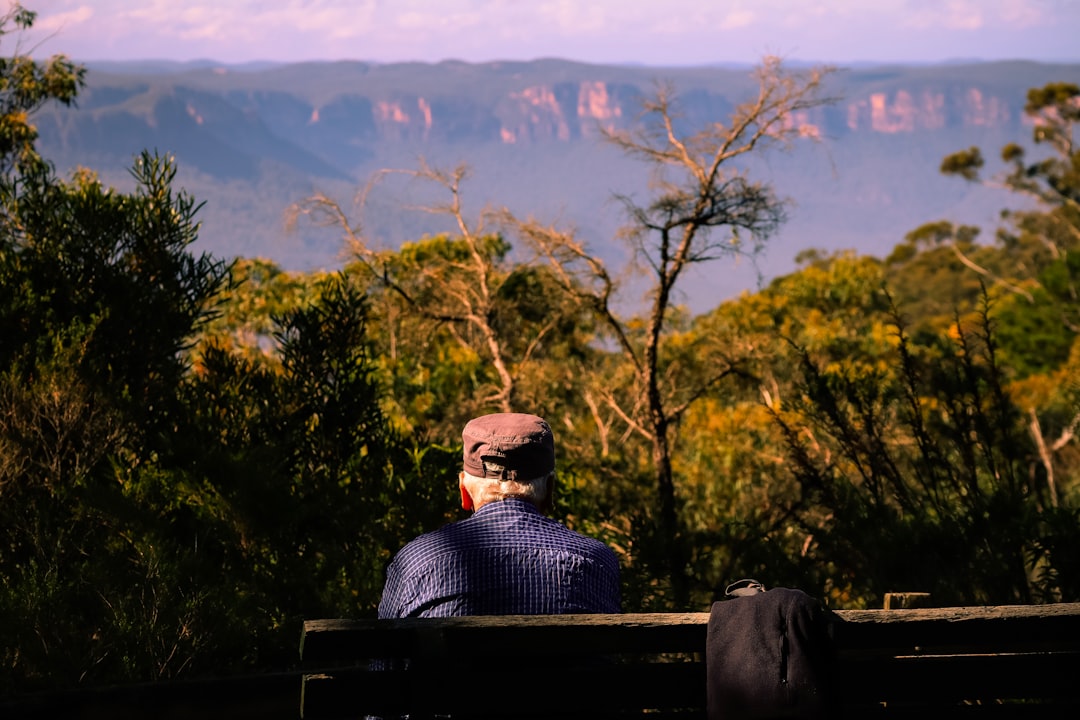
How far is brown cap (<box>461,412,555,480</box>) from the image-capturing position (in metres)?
2.70

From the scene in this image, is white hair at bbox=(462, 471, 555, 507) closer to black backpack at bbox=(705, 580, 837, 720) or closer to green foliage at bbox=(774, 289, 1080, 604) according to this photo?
black backpack at bbox=(705, 580, 837, 720)

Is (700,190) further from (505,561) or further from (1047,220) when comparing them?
(1047,220)

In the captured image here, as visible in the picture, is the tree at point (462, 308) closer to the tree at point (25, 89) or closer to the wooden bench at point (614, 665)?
the tree at point (25, 89)

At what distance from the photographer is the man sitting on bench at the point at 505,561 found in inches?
102

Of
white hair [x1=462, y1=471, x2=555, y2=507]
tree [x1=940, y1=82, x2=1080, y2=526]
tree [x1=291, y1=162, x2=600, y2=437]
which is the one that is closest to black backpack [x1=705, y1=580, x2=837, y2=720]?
white hair [x1=462, y1=471, x2=555, y2=507]

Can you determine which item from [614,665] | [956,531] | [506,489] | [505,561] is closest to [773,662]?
[614,665]

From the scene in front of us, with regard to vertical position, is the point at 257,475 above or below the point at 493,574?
below

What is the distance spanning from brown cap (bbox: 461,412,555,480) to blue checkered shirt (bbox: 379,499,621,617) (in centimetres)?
14

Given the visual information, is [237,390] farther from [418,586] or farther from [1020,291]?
[1020,291]

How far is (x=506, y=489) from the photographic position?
2732 millimetres

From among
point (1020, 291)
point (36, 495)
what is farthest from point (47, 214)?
point (1020, 291)

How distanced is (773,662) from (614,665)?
34cm

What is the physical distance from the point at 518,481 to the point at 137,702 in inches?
83.4

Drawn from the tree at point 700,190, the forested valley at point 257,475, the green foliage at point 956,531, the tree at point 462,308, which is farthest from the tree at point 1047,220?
the green foliage at point 956,531
